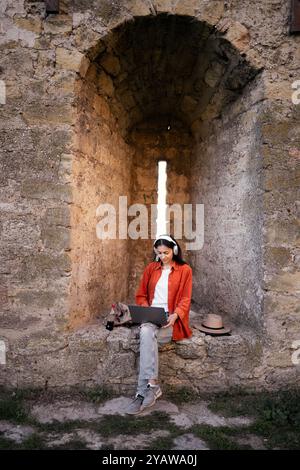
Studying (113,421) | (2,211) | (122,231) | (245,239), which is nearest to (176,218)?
(122,231)

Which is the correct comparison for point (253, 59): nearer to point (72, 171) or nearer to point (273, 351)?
point (72, 171)

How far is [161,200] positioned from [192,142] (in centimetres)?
95

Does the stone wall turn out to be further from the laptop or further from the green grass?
the laptop

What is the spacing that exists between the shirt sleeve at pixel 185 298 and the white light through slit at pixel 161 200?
1902 millimetres

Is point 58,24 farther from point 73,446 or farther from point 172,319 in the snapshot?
point 73,446

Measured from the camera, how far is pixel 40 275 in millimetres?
3291

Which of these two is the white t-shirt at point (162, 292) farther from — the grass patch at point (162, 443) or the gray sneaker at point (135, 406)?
the grass patch at point (162, 443)

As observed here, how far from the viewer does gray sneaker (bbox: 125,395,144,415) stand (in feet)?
9.71

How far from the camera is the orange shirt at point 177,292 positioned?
337cm

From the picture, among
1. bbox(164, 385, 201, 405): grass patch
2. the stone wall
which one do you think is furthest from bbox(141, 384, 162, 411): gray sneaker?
the stone wall

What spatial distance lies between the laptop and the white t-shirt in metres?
0.31

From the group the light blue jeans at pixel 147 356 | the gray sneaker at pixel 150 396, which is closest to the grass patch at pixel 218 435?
the gray sneaker at pixel 150 396

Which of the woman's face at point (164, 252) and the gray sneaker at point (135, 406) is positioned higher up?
the woman's face at point (164, 252)
